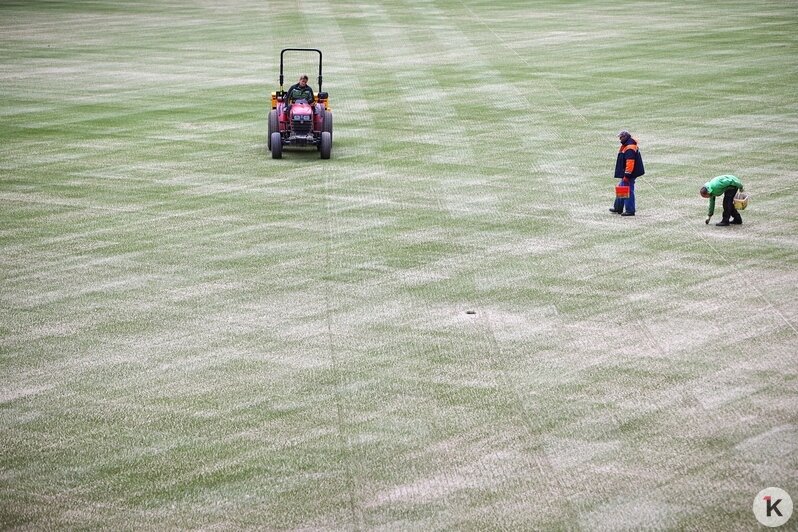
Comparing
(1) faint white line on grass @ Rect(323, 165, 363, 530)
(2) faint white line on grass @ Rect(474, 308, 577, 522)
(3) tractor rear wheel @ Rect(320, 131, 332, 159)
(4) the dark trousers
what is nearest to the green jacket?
(4) the dark trousers

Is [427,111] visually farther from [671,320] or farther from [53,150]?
[671,320]

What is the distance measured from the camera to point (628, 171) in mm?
18703

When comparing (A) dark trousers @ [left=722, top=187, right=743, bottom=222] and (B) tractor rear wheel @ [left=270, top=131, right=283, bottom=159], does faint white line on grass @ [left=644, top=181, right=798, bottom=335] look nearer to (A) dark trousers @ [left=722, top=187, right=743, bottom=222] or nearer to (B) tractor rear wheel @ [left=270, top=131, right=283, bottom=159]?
(A) dark trousers @ [left=722, top=187, right=743, bottom=222]

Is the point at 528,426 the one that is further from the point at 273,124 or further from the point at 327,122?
the point at 273,124

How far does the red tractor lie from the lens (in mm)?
22969

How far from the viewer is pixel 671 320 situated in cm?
1418

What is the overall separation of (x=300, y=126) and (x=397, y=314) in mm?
9527

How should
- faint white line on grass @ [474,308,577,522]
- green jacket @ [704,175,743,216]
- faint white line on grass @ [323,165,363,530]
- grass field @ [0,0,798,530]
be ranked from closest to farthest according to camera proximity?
1. faint white line on grass @ [323,165,363,530]
2. faint white line on grass @ [474,308,577,522]
3. grass field @ [0,0,798,530]
4. green jacket @ [704,175,743,216]

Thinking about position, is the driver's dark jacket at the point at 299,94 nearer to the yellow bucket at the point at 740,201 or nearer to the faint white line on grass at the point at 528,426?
the yellow bucket at the point at 740,201

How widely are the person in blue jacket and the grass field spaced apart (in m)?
0.46

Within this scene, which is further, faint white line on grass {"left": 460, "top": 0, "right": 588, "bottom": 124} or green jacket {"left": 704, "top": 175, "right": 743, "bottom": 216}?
faint white line on grass {"left": 460, "top": 0, "right": 588, "bottom": 124}

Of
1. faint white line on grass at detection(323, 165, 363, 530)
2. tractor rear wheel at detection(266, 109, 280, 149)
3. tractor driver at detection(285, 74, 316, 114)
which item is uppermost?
tractor driver at detection(285, 74, 316, 114)

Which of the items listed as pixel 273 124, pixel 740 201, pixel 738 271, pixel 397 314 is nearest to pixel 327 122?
pixel 273 124

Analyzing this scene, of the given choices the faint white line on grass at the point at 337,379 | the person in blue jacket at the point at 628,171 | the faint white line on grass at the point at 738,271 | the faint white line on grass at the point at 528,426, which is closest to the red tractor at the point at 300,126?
the faint white line on grass at the point at 337,379
